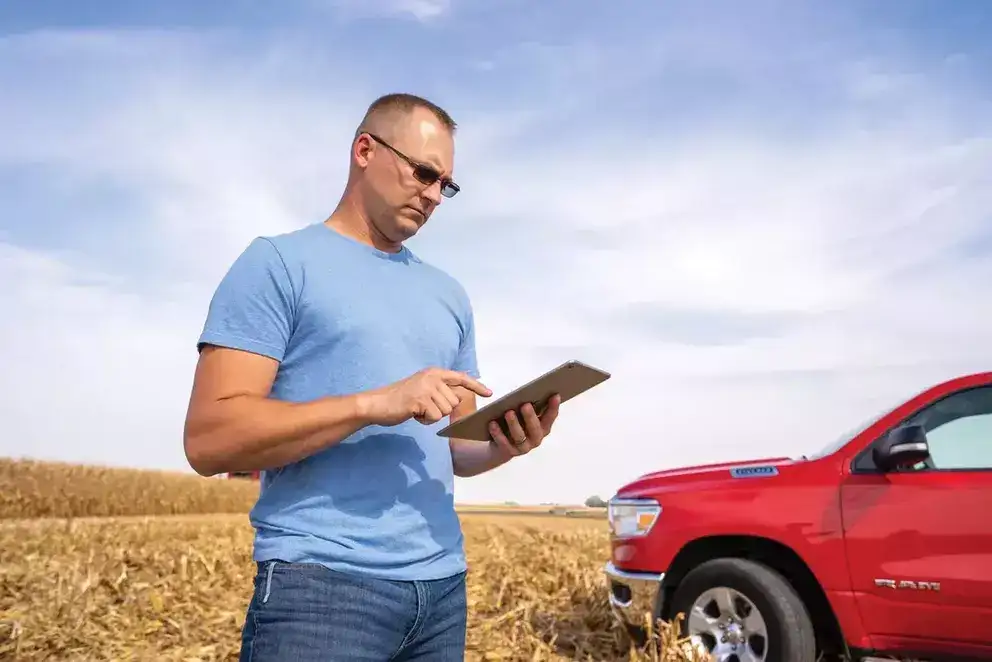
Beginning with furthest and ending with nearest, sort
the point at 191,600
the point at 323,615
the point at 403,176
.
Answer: the point at 191,600 < the point at 403,176 < the point at 323,615

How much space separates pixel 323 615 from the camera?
2.00 m

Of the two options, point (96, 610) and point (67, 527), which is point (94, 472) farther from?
point (96, 610)

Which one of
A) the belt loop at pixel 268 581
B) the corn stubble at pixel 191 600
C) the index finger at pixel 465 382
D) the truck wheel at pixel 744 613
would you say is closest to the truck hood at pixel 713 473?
the truck wheel at pixel 744 613

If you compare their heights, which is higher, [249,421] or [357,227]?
[357,227]

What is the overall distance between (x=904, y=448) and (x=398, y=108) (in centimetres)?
366

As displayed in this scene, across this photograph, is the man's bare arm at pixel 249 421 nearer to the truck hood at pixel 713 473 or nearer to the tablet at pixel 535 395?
the tablet at pixel 535 395

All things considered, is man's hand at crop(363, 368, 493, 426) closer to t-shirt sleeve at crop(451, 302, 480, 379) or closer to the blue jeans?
the blue jeans

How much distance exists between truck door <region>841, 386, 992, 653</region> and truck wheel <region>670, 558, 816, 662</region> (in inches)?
16.5

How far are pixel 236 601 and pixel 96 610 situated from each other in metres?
1.07

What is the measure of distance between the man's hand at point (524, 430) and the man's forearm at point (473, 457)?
26 mm

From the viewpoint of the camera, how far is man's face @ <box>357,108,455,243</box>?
2301 mm

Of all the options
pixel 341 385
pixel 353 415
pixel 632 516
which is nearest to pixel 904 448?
pixel 632 516

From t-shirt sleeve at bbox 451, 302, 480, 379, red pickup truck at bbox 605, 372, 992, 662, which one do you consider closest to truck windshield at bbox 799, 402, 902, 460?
red pickup truck at bbox 605, 372, 992, 662

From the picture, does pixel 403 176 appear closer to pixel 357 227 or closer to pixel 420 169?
pixel 420 169
